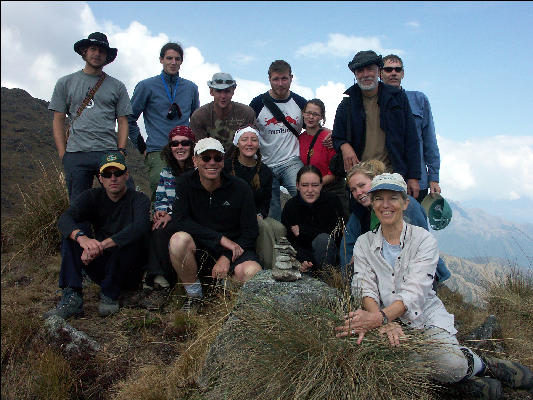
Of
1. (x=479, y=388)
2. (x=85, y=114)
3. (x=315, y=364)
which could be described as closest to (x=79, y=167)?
(x=85, y=114)

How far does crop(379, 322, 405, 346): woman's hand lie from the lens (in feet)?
9.42

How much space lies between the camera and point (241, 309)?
3.43m

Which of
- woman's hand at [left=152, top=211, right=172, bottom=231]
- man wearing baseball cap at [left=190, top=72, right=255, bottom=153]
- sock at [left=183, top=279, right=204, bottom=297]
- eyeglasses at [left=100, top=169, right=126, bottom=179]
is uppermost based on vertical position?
man wearing baseball cap at [left=190, top=72, right=255, bottom=153]

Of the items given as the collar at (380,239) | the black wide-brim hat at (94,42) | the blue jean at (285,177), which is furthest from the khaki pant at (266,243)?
the black wide-brim hat at (94,42)

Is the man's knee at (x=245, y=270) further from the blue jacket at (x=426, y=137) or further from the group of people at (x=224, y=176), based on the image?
the blue jacket at (x=426, y=137)

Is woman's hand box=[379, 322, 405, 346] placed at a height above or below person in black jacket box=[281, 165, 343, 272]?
below

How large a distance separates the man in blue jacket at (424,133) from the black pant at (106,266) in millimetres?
3933

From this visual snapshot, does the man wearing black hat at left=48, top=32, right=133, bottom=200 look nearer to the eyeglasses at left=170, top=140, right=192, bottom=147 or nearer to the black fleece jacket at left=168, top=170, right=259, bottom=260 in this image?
the eyeglasses at left=170, top=140, right=192, bottom=147

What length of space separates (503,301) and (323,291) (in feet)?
12.5

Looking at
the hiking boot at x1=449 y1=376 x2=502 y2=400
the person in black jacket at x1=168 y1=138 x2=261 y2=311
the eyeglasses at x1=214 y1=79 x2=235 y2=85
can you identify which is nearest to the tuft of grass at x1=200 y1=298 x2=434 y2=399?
the hiking boot at x1=449 y1=376 x2=502 y2=400

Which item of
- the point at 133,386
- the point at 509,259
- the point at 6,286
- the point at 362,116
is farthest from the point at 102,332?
the point at 509,259

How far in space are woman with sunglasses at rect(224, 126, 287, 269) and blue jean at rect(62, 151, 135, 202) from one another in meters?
1.77

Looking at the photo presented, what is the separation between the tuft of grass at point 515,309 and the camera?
4.68 m

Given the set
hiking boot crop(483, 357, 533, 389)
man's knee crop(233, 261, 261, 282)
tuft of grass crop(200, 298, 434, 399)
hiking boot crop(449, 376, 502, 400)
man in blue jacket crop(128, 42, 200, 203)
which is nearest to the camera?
tuft of grass crop(200, 298, 434, 399)
